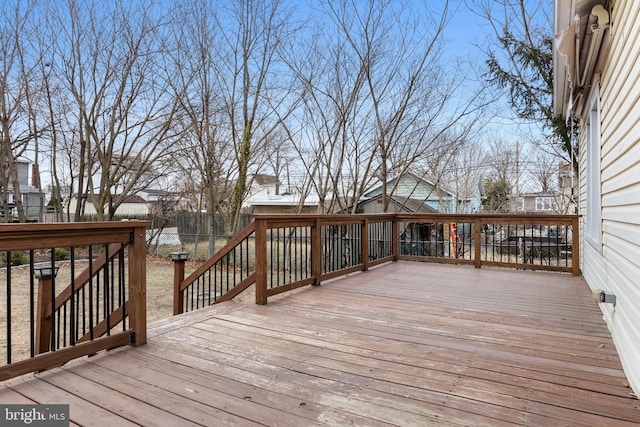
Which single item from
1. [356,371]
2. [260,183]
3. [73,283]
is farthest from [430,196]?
[73,283]

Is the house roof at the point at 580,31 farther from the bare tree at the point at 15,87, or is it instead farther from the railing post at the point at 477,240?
the bare tree at the point at 15,87

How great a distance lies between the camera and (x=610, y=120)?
2867 mm

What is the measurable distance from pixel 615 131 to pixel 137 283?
3.41 meters

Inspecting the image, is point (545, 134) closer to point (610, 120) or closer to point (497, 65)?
point (497, 65)

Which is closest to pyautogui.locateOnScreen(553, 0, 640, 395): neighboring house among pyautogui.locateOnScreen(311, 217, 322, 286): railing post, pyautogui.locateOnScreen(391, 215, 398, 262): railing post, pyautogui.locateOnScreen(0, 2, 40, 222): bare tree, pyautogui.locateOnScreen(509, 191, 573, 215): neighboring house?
pyautogui.locateOnScreen(311, 217, 322, 286): railing post

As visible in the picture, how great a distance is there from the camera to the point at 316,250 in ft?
15.3

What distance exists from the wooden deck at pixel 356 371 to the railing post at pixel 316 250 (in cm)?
92

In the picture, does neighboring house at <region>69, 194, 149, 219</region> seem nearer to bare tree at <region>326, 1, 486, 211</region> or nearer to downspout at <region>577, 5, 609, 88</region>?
bare tree at <region>326, 1, 486, 211</region>

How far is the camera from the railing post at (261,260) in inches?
147

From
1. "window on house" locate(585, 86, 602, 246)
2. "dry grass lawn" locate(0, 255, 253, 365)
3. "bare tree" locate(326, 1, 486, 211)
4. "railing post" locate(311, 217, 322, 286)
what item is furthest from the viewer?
"bare tree" locate(326, 1, 486, 211)

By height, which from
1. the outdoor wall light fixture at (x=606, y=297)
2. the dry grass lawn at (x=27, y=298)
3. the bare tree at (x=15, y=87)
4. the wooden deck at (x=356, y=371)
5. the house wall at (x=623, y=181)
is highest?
the bare tree at (x=15, y=87)

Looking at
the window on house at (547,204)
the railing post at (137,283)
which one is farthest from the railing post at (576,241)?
the window on house at (547,204)

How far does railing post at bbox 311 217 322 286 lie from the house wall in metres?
2.71

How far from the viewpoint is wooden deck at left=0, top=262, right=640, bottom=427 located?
1.81 metres
